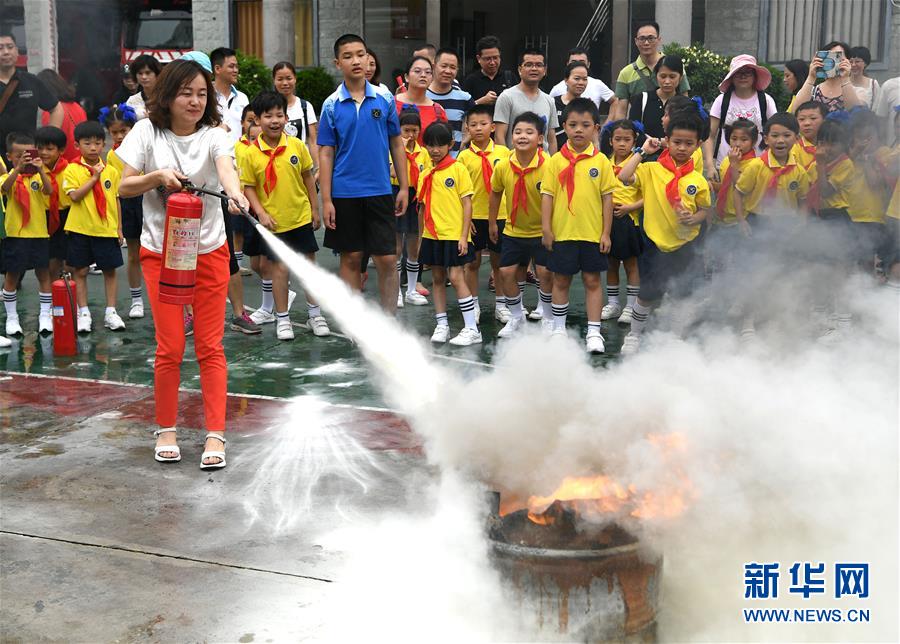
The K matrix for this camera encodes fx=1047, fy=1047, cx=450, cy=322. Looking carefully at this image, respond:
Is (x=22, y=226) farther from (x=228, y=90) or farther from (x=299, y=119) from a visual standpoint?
(x=299, y=119)

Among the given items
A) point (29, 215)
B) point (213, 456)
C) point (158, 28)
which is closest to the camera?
point (213, 456)

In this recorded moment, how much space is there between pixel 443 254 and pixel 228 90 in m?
2.28

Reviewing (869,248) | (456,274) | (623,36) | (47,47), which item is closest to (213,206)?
(456,274)

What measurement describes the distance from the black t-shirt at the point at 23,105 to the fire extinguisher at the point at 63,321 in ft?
7.32

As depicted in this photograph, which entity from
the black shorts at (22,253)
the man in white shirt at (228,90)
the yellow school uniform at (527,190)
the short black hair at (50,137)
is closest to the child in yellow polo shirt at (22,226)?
the black shorts at (22,253)

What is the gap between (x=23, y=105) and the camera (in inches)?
340

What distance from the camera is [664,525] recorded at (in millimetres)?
3338

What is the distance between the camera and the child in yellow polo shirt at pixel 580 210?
6.87 metres

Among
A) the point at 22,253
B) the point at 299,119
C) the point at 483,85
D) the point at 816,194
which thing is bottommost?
the point at 22,253

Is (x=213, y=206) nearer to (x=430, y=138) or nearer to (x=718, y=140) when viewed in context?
(x=430, y=138)

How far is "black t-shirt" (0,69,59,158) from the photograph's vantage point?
8562 mm

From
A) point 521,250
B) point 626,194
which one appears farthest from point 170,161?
point 626,194

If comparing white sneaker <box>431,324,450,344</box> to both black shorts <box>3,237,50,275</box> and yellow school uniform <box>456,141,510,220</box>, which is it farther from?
black shorts <box>3,237,50,275</box>

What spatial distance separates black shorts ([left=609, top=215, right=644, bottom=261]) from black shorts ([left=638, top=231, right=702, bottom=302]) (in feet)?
2.15
